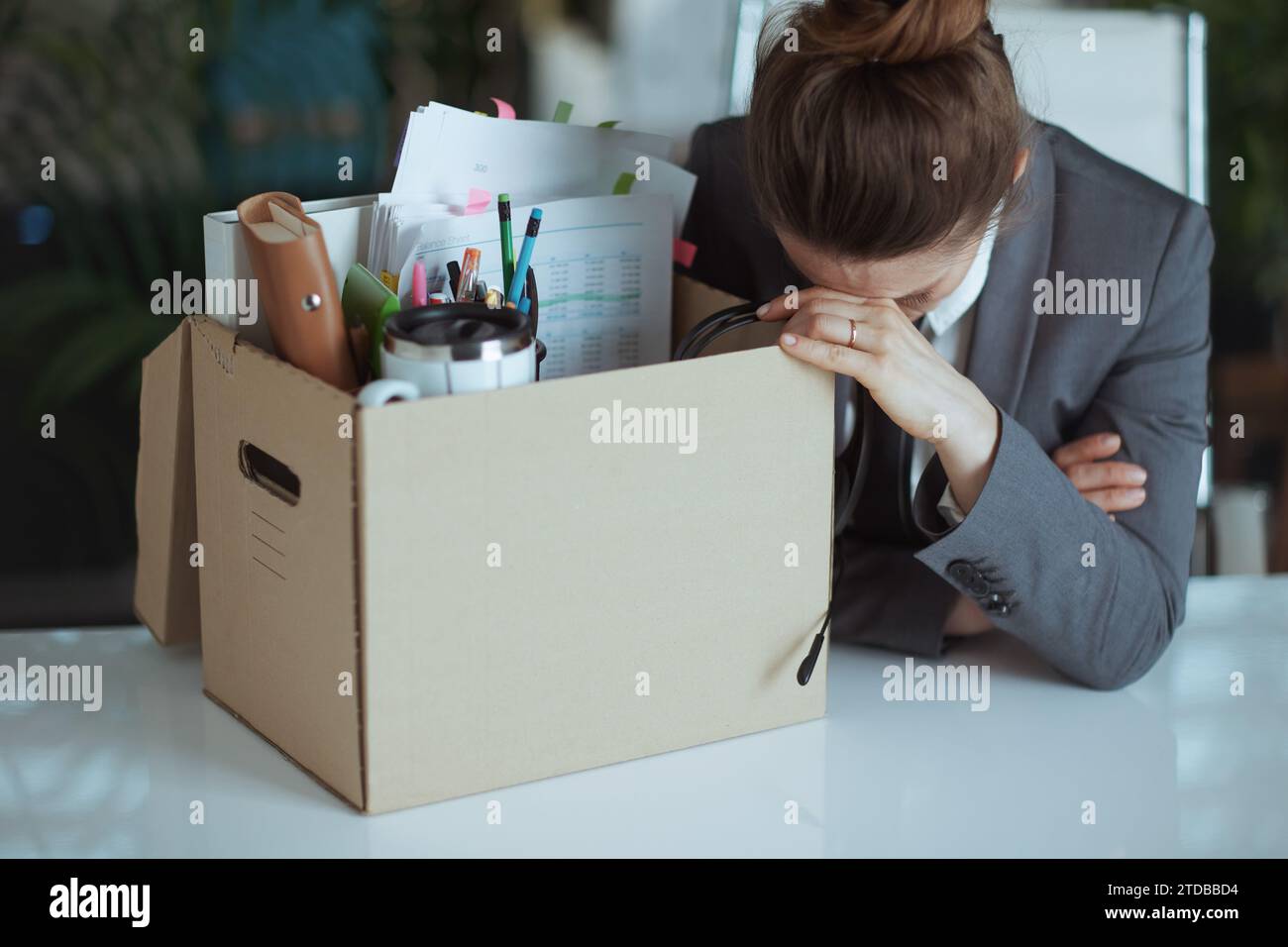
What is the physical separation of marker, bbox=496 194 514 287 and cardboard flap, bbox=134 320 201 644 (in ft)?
0.76

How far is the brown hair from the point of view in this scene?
1.00 metres

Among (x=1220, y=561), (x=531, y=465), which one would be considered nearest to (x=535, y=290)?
(x=531, y=465)

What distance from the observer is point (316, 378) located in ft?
2.76

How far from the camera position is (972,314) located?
1253 mm

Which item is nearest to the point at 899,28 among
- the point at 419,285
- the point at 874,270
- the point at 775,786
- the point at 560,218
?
the point at 874,270

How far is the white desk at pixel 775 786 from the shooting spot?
890 millimetres

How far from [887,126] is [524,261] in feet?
0.91

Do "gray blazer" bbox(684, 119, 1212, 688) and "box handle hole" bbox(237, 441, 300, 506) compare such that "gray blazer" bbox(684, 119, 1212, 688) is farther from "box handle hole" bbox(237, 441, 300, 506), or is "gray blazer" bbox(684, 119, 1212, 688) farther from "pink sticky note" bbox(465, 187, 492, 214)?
"box handle hole" bbox(237, 441, 300, 506)

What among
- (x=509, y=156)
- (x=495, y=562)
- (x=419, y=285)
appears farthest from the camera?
(x=509, y=156)

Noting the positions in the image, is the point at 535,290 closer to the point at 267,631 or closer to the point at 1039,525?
the point at 267,631

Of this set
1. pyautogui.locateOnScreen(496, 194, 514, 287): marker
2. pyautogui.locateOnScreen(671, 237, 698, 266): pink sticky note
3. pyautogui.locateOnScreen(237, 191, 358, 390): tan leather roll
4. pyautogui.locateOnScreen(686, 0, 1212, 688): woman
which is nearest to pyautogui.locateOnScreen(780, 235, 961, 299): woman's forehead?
pyautogui.locateOnScreen(686, 0, 1212, 688): woman

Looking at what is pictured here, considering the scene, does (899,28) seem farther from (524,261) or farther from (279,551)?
(279,551)

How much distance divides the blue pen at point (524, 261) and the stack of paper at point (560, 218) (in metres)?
0.02

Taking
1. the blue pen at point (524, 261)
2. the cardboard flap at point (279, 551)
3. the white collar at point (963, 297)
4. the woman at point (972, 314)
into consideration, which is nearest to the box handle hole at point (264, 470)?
the cardboard flap at point (279, 551)
